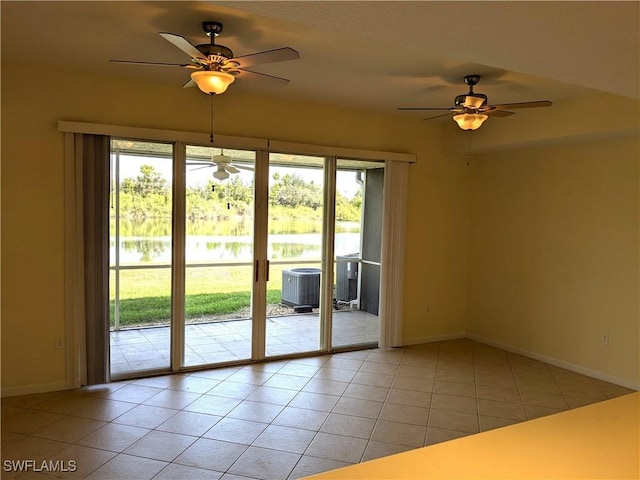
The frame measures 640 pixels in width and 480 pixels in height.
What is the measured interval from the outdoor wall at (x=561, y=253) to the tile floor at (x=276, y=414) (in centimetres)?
42

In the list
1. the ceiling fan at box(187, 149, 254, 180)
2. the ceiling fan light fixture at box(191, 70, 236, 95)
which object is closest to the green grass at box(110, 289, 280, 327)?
the ceiling fan at box(187, 149, 254, 180)

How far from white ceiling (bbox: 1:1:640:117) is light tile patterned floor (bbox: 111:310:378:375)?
2396mm

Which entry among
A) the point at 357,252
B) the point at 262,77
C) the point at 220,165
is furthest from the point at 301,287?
the point at 262,77

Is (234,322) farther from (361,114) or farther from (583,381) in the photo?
(583,381)

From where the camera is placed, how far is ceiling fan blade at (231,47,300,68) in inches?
104

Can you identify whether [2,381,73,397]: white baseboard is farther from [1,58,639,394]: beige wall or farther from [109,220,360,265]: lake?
[109,220,360,265]: lake

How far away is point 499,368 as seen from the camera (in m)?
4.99

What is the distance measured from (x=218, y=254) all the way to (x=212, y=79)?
2.17m

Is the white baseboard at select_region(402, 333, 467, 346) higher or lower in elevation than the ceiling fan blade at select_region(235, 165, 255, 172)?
lower

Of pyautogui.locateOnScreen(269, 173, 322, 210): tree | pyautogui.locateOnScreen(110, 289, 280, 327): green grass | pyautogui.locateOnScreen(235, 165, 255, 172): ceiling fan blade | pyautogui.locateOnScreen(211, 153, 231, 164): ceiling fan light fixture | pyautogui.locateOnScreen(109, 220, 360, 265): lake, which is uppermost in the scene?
pyautogui.locateOnScreen(211, 153, 231, 164): ceiling fan light fixture

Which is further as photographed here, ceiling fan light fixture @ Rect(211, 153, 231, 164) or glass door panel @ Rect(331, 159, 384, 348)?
glass door panel @ Rect(331, 159, 384, 348)

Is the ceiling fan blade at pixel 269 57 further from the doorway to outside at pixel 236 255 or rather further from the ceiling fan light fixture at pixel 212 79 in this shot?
the doorway to outside at pixel 236 255

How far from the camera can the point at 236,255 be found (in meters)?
4.88

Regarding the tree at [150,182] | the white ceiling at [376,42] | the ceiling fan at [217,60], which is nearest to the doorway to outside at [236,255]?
the tree at [150,182]
